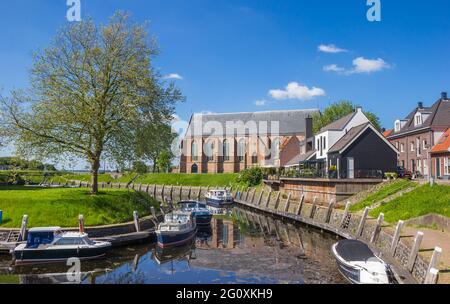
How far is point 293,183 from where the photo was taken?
168 ft

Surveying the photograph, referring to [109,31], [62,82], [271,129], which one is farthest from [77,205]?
[271,129]

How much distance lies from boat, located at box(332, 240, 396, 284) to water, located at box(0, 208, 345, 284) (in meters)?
1.02

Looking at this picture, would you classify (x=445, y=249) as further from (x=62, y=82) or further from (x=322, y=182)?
(x=62, y=82)

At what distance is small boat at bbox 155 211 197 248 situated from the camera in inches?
1033

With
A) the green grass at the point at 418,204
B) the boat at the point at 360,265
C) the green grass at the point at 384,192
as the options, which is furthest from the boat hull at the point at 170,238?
the green grass at the point at 384,192

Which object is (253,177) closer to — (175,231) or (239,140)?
(239,140)

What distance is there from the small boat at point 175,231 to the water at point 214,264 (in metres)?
0.60

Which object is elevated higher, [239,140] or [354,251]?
[239,140]

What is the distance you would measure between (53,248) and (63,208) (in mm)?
6376

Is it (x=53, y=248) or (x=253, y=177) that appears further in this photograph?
(x=253, y=177)

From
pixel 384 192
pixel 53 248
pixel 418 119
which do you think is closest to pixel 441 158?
pixel 418 119

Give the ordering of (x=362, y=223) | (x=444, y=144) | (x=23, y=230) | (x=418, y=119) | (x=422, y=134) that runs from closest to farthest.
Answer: (x=23, y=230) → (x=362, y=223) → (x=444, y=144) → (x=422, y=134) → (x=418, y=119)

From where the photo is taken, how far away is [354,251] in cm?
1866

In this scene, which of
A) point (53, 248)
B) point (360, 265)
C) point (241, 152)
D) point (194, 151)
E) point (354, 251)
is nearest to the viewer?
point (360, 265)
